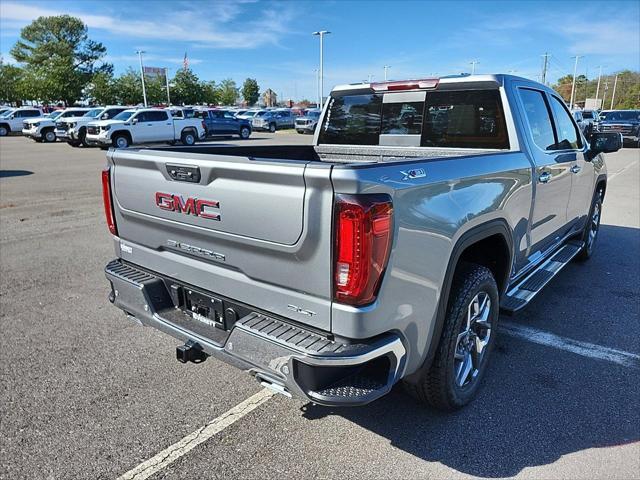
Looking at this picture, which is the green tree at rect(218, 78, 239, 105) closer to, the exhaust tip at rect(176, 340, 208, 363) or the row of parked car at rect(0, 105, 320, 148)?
the row of parked car at rect(0, 105, 320, 148)

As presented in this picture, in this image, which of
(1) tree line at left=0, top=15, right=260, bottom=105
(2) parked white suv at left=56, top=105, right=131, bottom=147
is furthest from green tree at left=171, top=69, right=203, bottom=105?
(2) parked white suv at left=56, top=105, right=131, bottom=147

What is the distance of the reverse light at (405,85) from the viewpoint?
13.0 feet

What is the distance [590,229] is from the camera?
5898 mm

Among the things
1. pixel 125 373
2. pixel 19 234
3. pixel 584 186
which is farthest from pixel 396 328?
pixel 19 234

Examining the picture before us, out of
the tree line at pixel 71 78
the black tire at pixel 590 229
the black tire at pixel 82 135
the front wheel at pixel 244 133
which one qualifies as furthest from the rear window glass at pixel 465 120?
the tree line at pixel 71 78

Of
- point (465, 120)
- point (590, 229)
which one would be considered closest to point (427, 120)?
point (465, 120)

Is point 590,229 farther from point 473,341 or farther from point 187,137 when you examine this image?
point 187,137

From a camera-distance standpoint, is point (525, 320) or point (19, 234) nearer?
point (525, 320)

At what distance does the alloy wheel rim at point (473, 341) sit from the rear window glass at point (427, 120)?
1247 millimetres

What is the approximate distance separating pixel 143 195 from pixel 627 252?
6.27 m

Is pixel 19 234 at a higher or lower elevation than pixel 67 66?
lower

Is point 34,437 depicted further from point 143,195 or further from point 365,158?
point 365,158

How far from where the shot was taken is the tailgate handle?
252 centimetres

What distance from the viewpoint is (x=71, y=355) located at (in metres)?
3.66
